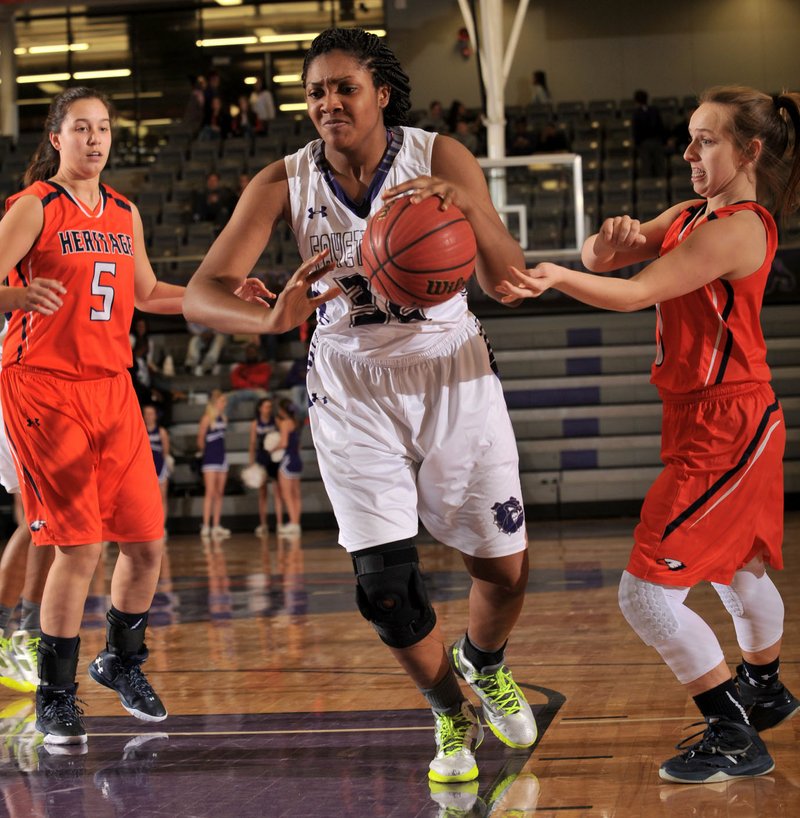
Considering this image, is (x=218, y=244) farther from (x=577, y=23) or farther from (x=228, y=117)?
(x=577, y=23)

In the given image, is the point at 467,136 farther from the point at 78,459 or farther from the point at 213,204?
the point at 78,459

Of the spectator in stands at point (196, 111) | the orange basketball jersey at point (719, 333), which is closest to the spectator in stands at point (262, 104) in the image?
the spectator in stands at point (196, 111)

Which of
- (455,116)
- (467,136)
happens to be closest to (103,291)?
(467,136)

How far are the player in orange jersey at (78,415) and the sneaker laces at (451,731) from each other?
117 cm

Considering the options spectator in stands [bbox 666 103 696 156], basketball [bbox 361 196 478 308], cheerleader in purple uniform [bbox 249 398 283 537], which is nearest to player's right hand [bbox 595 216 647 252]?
basketball [bbox 361 196 478 308]

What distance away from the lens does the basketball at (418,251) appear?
A: 2760 millimetres

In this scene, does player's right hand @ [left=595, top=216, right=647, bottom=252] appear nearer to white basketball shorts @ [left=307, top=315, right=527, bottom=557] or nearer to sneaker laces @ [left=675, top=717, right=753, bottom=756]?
white basketball shorts @ [left=307, top=315, right=527, bottom=557]

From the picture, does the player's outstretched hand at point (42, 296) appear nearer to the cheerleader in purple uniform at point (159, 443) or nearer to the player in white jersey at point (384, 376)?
the player in white jersey at point (384, 376)

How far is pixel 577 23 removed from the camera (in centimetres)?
1950

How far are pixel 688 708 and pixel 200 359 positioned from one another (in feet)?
34.6

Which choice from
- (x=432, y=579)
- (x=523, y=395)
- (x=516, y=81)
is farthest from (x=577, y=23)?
(x=432, y=579)

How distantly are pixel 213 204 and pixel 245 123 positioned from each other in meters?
3.11

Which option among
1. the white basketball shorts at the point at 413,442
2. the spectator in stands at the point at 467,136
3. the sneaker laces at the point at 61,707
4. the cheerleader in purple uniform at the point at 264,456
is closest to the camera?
the white basketball shorts at the point at 413,442

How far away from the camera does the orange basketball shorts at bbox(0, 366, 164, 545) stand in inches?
150
